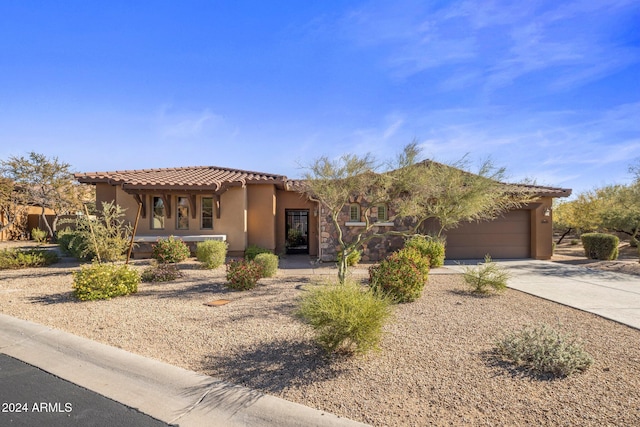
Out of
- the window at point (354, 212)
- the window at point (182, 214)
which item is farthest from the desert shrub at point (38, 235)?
the window at point (354, 212)

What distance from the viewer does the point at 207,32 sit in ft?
34.1

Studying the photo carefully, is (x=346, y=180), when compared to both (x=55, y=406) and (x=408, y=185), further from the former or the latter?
(x=55, y=406)

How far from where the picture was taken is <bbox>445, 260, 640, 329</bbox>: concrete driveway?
701 cm

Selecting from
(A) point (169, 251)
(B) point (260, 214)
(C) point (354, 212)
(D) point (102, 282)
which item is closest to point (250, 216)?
(B) point (260, 214)

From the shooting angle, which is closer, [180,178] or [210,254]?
[210,254]

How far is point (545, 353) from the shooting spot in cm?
416

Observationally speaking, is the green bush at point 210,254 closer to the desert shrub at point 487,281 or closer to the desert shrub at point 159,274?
the desert shrub at point 159,274

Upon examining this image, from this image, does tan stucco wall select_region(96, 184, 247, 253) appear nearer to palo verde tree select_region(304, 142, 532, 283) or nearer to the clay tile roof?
the clay tile roof

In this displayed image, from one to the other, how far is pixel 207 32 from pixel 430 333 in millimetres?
10549

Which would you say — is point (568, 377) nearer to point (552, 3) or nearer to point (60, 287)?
point (552, 3)

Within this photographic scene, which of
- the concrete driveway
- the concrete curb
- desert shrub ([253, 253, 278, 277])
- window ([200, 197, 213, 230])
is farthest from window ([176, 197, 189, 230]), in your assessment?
the concrete driveway

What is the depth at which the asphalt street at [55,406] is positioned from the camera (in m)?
3.16

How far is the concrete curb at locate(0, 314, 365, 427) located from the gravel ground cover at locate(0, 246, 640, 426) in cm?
19

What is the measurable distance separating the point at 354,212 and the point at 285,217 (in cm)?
372
